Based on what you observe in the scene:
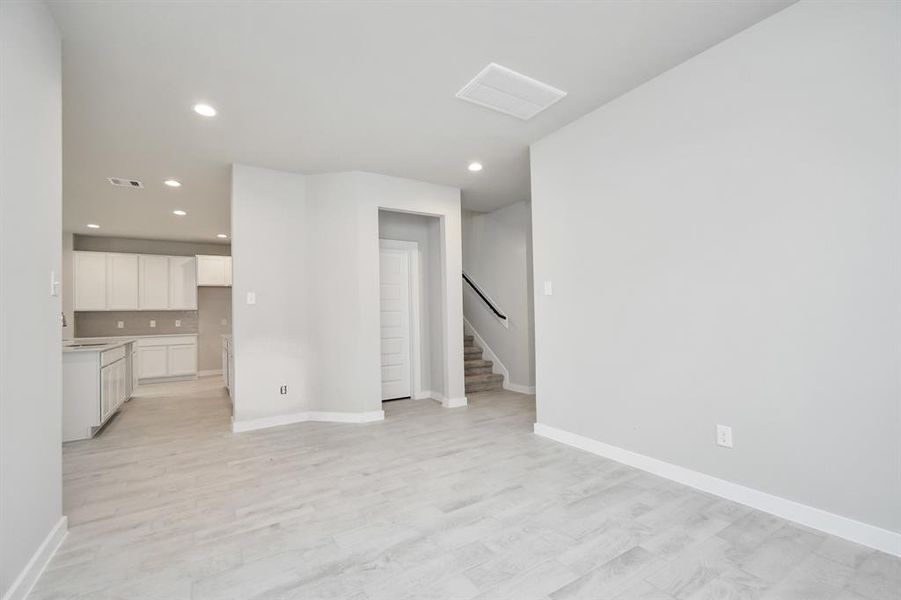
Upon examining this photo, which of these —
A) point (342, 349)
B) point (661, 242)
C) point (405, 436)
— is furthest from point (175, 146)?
point (661, 242)

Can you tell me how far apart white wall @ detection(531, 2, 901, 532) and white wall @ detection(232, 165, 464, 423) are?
91.1 inches

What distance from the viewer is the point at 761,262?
2277 mm

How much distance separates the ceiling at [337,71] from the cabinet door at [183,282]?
3766 millimetres

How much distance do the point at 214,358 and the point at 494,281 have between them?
19.4 ft

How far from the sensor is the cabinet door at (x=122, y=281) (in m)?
7.29

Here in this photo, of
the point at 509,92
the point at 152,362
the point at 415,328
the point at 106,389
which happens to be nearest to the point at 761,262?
the point at 509,92

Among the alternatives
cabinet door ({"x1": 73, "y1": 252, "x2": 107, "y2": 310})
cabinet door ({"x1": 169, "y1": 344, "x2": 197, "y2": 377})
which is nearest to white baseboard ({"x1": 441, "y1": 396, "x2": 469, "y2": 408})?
cabinet door ({"x1": 169, "y1": 344, "x2": 197, "y2": 377})

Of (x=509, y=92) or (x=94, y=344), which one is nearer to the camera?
(x=509, y=92)

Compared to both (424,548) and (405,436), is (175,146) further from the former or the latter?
(424,548)

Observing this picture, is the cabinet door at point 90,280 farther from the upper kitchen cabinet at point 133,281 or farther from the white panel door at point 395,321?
the white panel door at point 395,321

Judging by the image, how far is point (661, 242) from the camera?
2.79 metres

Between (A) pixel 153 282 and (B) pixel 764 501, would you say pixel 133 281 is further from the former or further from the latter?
(B) pixel 764 501

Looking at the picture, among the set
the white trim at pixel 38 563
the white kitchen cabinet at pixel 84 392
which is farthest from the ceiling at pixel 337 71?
the white trim at pixel 38 563

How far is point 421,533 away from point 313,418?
276 centimetres
